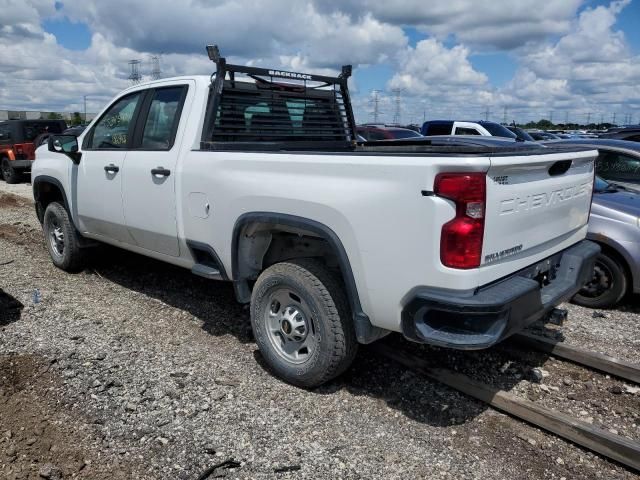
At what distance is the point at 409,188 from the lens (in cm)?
295

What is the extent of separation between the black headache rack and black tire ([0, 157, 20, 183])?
14.6m

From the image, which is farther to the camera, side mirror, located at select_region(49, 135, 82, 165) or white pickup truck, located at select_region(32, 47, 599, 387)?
side mirror, located at select_region(49, 135, 82, 165)

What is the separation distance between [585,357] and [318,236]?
2.18m

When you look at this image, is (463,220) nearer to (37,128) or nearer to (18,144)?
(18,144)

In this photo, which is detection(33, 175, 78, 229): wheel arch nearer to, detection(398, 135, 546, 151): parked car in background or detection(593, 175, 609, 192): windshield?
detection(398, 135, 546, 151): parked car in background

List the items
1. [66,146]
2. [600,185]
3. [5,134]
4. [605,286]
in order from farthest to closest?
[5,134] → [600,185] → [66,146] → [605,286]

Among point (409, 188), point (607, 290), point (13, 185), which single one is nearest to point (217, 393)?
point (409, 188)

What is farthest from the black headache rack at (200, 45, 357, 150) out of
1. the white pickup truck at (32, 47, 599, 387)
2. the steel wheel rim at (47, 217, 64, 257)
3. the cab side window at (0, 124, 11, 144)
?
the cab side window at (0, 124, 11, 144)

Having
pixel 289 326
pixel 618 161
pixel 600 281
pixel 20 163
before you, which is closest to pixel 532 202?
pixel 289 326

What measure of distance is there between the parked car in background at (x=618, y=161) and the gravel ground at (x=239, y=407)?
2.03 m

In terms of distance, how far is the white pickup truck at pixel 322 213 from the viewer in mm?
2957

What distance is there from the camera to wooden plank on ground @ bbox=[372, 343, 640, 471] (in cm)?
305

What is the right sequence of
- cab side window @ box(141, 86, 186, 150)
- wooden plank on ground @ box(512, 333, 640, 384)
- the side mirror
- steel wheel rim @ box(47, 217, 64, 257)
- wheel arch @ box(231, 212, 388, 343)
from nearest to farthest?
wheel arch @ box(231, 212, 388, 343), wooden plank on ground @ box(512, 333, 640, 384), cab side window @ box(141, 86, 186, 150), the side mirror, steel wheel rim @ box(47, 217, 64, 257)

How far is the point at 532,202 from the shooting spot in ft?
10.8
